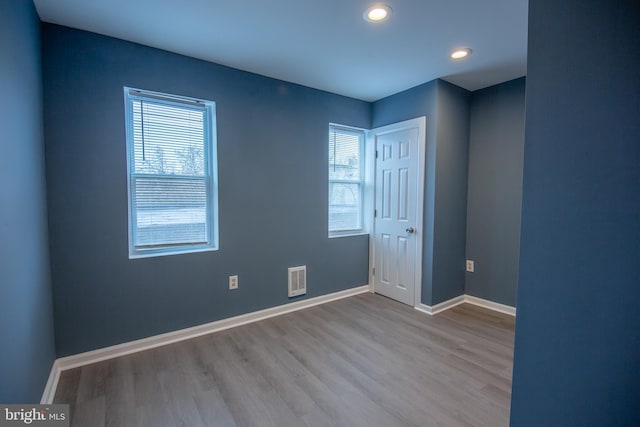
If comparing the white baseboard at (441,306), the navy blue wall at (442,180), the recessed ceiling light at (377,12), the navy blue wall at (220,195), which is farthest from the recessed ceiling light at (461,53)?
the white baseboard at (441,306)

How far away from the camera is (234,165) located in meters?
2.85

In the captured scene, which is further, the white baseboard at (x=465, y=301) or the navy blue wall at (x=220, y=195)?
the white baseboard at (x=465, y=301)

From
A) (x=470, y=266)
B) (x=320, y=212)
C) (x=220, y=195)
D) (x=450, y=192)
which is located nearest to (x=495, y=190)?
(x=450, y=192)

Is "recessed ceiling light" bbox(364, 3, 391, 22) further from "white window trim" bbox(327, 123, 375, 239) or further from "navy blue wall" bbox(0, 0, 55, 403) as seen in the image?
"navy blue wall" bbox(0, 0, 55, 403)

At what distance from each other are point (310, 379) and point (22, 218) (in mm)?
2003

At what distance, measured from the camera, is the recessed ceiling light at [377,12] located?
1866 mm

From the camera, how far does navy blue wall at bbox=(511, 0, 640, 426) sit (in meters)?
0.79

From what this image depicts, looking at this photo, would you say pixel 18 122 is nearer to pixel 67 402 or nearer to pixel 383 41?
pixel 67 402

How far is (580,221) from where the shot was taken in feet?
2.90

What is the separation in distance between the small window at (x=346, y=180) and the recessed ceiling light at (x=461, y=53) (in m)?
1.49

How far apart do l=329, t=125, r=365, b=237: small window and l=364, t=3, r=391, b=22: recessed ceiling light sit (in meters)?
1.64

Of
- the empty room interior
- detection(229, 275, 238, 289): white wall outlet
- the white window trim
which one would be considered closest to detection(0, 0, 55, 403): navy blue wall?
the empty room interior

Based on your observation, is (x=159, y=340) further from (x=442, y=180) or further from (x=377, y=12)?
(x=442, y=180)

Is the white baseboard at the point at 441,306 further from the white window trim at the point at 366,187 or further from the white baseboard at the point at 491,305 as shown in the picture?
the white window trim at the point at 366,187
